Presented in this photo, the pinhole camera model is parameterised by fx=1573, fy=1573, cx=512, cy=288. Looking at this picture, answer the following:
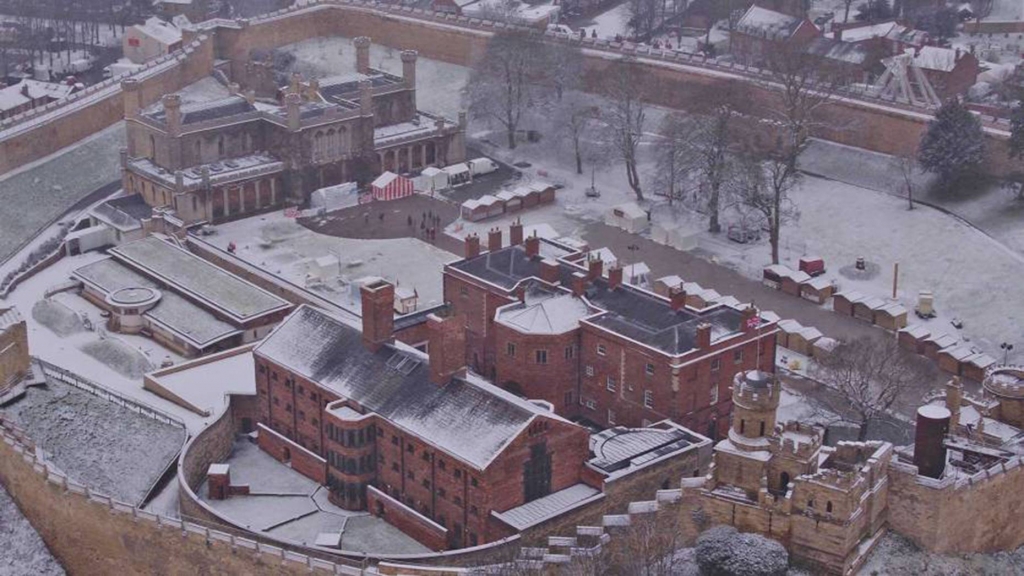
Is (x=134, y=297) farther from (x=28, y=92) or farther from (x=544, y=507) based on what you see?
(x=28, y=92)

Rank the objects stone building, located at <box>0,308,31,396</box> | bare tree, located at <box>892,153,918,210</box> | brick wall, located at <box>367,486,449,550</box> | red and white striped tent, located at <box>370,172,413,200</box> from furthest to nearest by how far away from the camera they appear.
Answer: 1. red and white striped tent, located at <box>370,172,413,200</box>
2. bare tree, located at <box>892,153,918,210</box>
3. stone building, located at <box>0,308,31,396</box>
4. brick wall, located at <box>367,486,449,550</box>

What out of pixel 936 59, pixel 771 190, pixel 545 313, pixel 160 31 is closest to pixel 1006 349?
pixel 771 190

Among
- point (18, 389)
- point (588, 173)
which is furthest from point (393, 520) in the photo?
point (588, 173)

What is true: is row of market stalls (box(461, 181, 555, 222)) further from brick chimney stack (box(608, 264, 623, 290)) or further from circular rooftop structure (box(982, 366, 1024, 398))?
circular rooftop structure (box(982, 366, 1024, 398))

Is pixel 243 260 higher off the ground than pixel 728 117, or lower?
lower

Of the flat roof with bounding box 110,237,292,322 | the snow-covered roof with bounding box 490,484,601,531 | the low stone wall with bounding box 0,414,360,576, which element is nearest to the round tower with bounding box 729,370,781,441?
the snow-covered roof with bounding box 490,484,601,531

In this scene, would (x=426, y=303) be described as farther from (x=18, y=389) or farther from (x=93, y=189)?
(x=93, y=189)

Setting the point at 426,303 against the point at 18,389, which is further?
the point at 426,303
